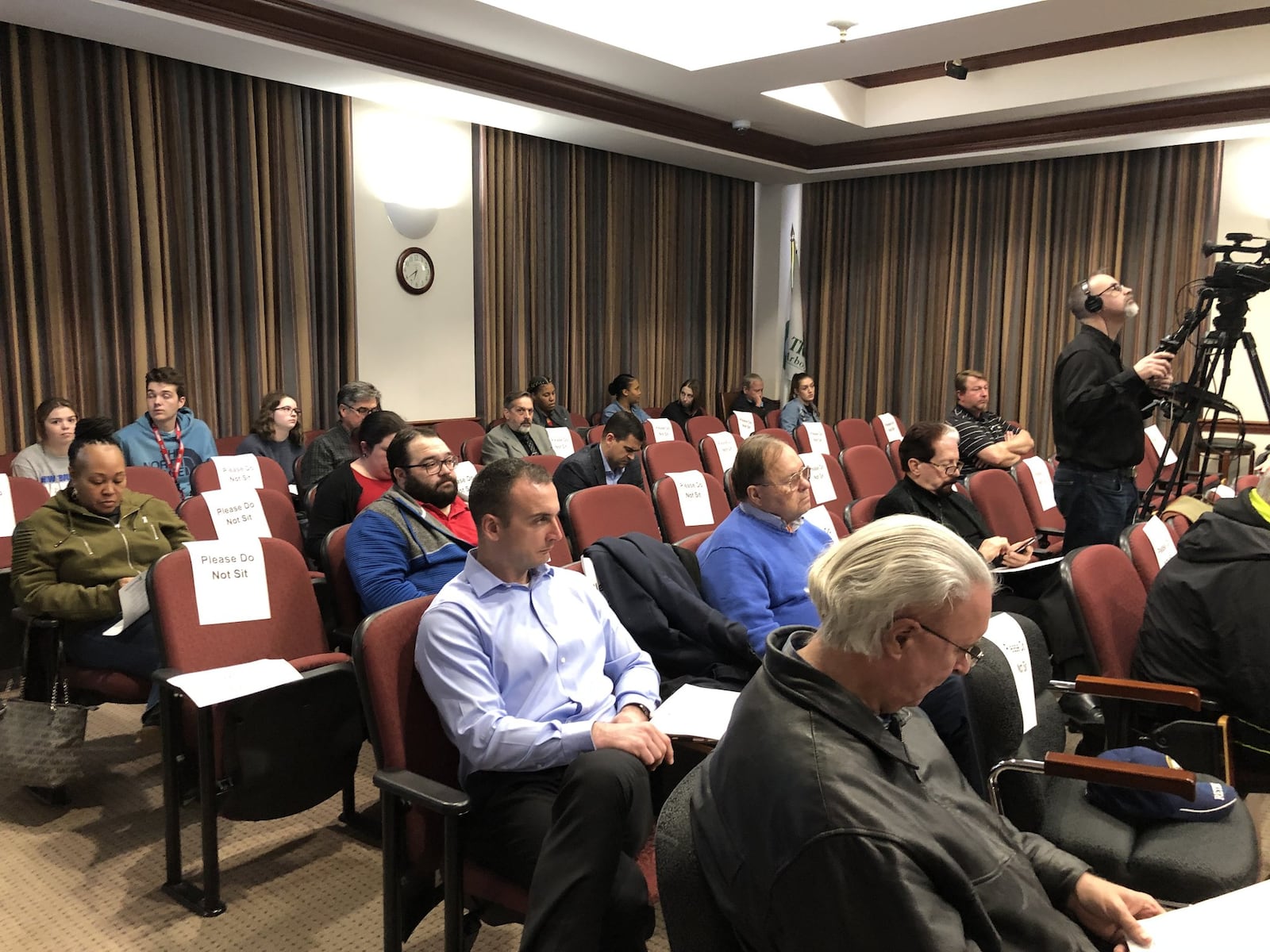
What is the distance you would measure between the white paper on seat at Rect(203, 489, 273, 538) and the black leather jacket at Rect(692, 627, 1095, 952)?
2657 millimetres

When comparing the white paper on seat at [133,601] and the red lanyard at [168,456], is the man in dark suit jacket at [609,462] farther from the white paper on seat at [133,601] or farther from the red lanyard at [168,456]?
the white paper on seat at [133,601]

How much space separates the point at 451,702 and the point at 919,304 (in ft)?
27.4

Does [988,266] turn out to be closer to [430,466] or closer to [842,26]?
[842,26]

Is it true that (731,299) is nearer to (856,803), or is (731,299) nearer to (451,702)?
(451,702)

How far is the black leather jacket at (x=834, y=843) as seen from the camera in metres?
1.02

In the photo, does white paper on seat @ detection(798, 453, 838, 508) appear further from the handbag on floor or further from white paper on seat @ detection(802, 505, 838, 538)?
the handbag on floor

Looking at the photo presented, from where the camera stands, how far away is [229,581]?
2.46 meters

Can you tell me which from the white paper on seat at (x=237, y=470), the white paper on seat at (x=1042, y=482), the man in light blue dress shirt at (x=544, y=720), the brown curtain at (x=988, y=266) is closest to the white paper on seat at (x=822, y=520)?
the man in light blue dress shirt at (x=544, y=720)

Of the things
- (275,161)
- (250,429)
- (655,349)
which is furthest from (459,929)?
(655,349)

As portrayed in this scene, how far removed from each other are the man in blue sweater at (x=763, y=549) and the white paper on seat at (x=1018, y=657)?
60 cm

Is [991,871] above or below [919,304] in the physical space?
below

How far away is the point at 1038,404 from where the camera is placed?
8641mm

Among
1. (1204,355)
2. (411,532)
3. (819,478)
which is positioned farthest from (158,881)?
(1204,355)

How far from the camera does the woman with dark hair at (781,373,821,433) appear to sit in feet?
26.7
